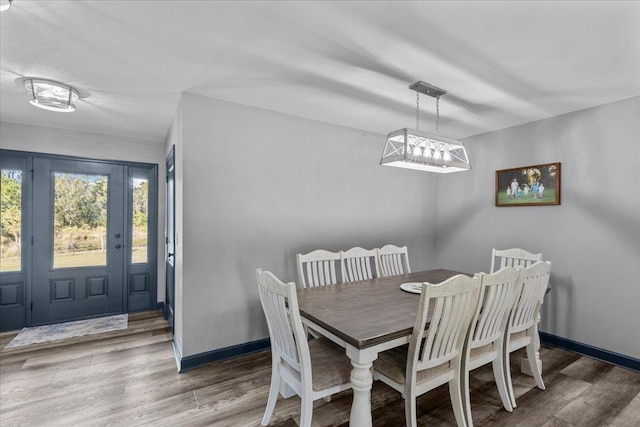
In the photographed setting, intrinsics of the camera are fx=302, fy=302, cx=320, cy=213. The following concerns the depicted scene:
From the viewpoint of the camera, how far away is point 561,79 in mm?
2348

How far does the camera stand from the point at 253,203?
9.75 ft

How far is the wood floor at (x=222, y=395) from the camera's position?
199 centimetres

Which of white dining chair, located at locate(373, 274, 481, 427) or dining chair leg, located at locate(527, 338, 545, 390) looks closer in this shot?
white dining chair, located at locate(373, 274, 481, 427)

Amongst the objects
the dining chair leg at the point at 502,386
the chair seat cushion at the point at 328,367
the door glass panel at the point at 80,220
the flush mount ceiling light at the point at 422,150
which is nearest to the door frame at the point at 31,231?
the door glass panel at the point at 80,220

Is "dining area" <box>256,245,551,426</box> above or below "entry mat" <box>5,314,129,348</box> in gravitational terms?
above

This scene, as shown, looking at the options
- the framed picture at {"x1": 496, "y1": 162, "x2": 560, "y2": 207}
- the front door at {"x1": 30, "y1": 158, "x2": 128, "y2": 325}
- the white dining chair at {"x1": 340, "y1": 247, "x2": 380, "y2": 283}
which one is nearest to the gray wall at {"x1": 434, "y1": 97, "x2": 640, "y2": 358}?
the framed picture at {"x1": 496, "y1": 162, "x2": 560, "y2": 207}

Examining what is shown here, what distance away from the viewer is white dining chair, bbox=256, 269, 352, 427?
1.58 meters

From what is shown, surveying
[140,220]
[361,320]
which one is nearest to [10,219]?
[140,220]

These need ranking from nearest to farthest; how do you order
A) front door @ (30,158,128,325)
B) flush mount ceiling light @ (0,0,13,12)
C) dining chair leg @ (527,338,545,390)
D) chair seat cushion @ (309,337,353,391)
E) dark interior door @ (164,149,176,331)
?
flush mount ceiling light @ (0,0,13,12)
chair seat cushion @ (309,337,353,391)
dining chair leg @ (527,338,545,390)
dark interior door @ (164,149,176,331)
front door @ (30,158,128,325)

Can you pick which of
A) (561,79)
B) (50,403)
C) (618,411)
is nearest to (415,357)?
(618,411)

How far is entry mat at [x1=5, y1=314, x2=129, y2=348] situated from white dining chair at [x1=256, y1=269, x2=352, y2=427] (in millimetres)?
2744

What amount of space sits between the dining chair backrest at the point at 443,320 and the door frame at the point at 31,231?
3.85m

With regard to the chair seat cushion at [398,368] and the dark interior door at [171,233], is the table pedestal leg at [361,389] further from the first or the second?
the dark interior door at [171,233]

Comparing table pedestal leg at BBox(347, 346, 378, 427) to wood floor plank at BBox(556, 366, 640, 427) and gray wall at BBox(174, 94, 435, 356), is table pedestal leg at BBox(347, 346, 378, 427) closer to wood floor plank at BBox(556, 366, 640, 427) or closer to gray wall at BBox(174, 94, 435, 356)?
wood floor plank at BBox(556, 366, 640, 427)
